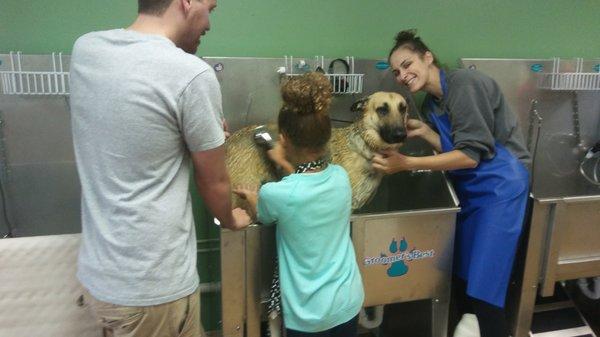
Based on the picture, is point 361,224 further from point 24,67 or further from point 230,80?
point 24,67

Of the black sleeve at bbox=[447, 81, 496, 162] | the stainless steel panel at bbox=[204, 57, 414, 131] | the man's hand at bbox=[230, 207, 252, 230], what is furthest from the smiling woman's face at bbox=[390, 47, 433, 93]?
the man's hand at bbox=[230, 207, 252, 230]

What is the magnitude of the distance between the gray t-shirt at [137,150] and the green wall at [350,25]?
0.75m

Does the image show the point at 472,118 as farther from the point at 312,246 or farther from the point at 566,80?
the point at 566,80

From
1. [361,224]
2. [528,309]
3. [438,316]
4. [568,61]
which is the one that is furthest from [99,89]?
[568,61]

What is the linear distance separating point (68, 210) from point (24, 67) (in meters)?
0.48

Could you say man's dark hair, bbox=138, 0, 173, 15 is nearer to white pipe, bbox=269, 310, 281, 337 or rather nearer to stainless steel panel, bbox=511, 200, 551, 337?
white pipe, bbox=269, 310, 281, 337

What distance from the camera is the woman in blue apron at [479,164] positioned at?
1.33 meters

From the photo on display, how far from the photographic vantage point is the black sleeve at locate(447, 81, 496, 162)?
4.33 feet

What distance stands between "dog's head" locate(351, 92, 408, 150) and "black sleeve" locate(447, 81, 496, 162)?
157mm

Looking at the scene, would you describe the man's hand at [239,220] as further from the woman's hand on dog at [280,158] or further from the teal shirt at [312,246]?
the woman's hand on dog at [280,158]

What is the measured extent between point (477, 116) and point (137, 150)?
0.97m

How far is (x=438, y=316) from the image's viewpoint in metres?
1.43

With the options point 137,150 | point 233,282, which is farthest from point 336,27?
point 137,150

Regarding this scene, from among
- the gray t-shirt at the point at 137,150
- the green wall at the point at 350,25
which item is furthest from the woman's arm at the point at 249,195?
the green wall at the point at 350,25
